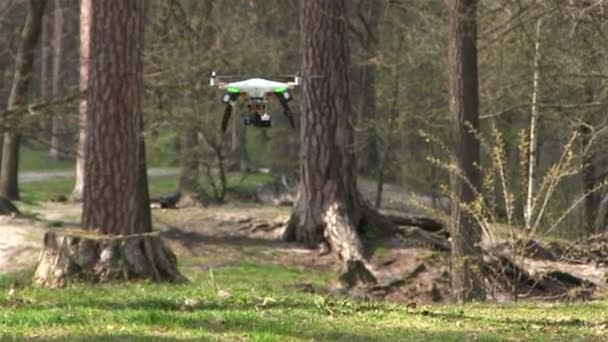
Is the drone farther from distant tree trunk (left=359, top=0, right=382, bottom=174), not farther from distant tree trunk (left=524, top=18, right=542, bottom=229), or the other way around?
distant tree trunk (left=359, top=0, right=382, bottom=174)

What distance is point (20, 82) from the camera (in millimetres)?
24000

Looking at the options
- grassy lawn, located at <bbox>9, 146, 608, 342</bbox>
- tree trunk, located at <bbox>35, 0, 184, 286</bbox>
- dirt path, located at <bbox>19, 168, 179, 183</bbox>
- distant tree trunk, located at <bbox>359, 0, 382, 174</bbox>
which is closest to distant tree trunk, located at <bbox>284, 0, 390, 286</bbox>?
distant tree trunk, located at <bbox>359, 0, 382, 174</bbox>

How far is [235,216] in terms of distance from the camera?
79.6ft

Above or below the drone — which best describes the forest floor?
below

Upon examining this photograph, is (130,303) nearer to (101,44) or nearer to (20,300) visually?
(20,300)

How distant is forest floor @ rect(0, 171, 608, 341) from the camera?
28.2 ft

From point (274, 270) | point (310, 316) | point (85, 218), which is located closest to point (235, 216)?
point (274, 270)

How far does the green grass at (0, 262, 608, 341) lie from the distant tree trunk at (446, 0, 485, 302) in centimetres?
312

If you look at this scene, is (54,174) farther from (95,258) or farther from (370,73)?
(95,258)

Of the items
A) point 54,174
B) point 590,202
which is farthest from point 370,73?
point 54,174

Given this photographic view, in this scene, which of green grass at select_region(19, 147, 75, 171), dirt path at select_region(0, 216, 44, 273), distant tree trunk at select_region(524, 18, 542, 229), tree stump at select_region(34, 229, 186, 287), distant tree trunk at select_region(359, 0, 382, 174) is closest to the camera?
tree stump at select_region(34, 229, 186, 287)

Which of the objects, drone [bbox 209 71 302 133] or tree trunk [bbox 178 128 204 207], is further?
tree trunk [bbox 178 128 204 207]

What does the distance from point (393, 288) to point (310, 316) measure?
10001mm

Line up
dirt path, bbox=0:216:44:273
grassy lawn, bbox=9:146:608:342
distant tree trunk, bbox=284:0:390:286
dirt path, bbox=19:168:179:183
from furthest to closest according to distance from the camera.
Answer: dirt path, bbox=19:168:179:183 → distant tree trunk, bbox=284:0:390:286 → dirt path, bbox=0:216:44:273 → grassy lawn, bbox=9:146:608:342
